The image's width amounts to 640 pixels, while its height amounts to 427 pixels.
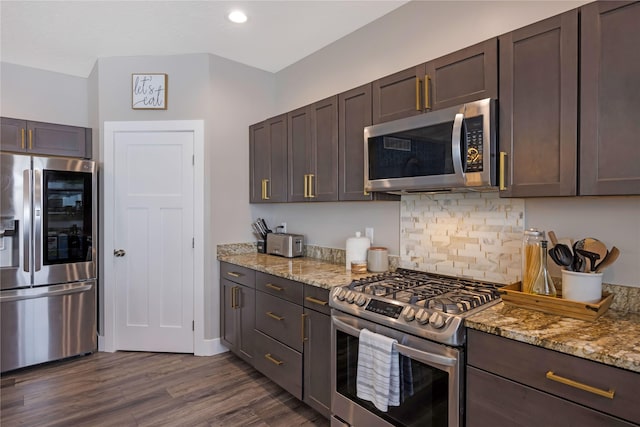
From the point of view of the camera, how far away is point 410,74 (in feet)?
6.82

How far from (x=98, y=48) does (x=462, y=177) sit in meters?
3.30

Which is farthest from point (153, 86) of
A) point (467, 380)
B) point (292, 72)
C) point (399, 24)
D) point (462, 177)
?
point (467, 380)

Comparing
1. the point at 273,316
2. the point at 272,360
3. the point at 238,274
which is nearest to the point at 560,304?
the point at 273,316

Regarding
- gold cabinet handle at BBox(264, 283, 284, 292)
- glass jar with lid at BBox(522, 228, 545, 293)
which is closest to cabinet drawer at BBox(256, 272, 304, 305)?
gold cabinet handle at BBox(264, 283, 284, 292)

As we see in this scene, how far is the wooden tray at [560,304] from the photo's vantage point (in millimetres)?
1440

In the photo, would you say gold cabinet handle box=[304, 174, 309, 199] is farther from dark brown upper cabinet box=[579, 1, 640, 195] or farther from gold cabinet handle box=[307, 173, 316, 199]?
dark brown upper cabinet box=[579, 1, 640, 195]

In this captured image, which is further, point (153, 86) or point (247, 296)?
point (153, 86)

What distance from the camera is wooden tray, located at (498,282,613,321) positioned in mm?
1440

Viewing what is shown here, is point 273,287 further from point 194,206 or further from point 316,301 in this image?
point 194,206

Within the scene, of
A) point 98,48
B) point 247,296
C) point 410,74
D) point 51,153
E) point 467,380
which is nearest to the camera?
point 467,380

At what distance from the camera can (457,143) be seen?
1.75 meters

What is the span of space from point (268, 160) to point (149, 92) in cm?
129

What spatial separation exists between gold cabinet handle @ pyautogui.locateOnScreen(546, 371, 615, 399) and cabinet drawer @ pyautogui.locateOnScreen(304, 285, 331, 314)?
116 centimetres

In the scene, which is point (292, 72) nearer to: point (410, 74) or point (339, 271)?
point (410, 74)
